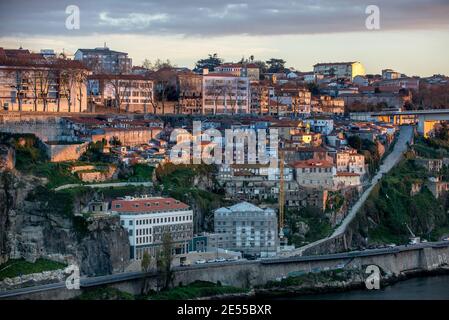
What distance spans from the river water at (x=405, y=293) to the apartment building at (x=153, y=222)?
9.32 ft

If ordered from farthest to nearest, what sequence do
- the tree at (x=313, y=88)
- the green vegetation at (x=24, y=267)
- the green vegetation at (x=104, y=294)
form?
the tree at (x=313, y=88) → the green vegetation at (x=24, y=267) → the green vegetation at (x=104, y=294)

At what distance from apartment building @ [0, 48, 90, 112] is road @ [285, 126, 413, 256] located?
7758mm

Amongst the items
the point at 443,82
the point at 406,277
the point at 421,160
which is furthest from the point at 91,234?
Result: the point at 443,82

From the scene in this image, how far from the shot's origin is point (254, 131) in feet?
112

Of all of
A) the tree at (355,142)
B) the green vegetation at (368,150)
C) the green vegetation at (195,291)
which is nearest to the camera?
the green vegetation at (195,291)

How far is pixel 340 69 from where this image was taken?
54.4 m

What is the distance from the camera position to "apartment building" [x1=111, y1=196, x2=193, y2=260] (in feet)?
86.8

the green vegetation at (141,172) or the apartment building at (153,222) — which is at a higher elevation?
the green vegetation at (141,172)

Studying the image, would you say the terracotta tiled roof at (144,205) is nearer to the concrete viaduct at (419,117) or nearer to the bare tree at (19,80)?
the bare tree at (19,80)

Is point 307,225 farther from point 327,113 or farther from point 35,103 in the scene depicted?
point 327,113

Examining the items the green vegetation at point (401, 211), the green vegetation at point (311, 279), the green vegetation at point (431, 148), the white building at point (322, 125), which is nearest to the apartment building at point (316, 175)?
the green vegetation at point (401, 211)

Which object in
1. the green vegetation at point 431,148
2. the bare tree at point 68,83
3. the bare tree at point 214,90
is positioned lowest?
→ the green vegetation at point 431,148

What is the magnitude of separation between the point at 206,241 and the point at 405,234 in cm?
639

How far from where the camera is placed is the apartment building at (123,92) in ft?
122
